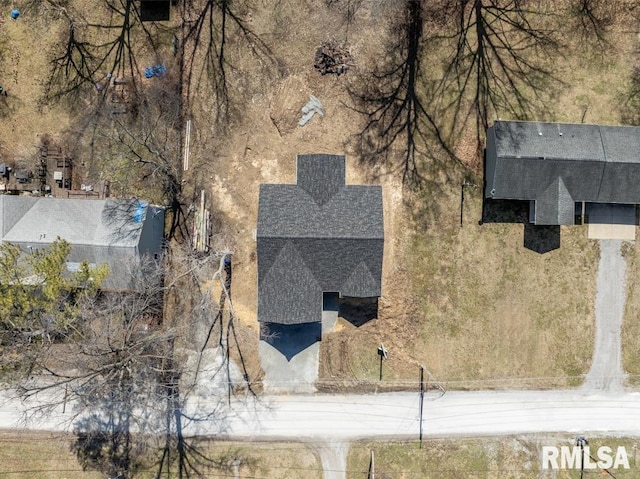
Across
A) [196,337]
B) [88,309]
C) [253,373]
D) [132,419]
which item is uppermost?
[88,309]

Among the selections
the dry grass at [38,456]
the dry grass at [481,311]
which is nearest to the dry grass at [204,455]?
the dry grass at [38,456]

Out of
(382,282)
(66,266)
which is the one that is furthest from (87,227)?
(382,282)

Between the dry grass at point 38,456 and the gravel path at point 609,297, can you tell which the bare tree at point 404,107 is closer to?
the gravel path at point 609,297

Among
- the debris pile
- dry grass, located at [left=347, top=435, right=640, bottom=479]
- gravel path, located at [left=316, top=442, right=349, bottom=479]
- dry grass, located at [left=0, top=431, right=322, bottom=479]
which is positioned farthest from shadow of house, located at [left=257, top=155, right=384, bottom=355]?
dry grass, located at [left=347, top=435, right=640, bottom=479]

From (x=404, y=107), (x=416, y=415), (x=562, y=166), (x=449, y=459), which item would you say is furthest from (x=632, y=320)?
(x=404, y=107)

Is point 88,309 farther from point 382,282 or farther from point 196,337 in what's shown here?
point 382,282
